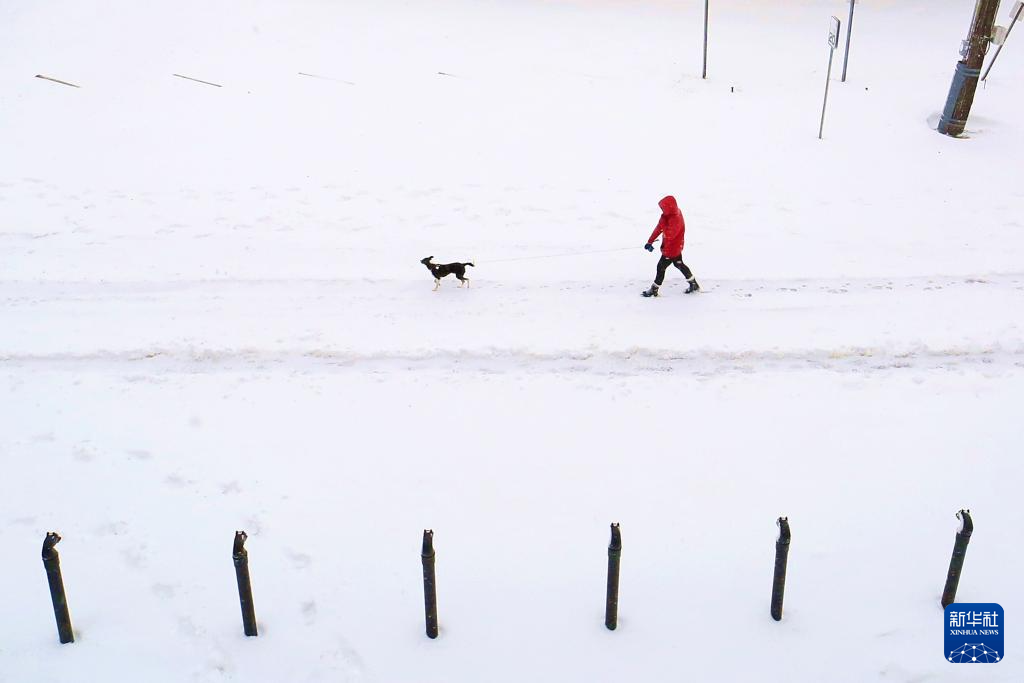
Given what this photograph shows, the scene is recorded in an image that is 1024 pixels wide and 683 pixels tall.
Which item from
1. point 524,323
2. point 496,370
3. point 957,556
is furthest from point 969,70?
point 957,556

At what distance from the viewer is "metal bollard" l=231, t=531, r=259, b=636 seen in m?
6.62

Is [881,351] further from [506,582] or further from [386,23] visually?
[386,23]

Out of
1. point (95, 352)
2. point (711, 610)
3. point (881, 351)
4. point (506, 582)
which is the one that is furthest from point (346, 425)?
point (881, 351)

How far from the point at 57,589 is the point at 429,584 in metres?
2.79

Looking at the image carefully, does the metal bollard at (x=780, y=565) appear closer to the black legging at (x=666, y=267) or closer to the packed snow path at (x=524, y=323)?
the packed snow path at (x=524, y=323)

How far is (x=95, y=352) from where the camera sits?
1085cm

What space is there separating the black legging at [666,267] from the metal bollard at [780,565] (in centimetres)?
518

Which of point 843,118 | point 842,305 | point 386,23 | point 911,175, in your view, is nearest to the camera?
point 842,305

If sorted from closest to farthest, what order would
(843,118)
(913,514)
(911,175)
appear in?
(913,514)
(911,175)
(843,118)

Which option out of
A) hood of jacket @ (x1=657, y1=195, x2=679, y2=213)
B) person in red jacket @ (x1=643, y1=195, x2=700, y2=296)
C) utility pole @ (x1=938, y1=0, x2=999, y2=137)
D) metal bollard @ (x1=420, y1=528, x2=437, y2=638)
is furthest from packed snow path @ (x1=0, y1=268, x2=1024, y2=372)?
utility pole @ (x1=938, y1=0, x2=999, y2=137)

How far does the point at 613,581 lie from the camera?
22.6 feet

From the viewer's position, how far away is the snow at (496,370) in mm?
7309

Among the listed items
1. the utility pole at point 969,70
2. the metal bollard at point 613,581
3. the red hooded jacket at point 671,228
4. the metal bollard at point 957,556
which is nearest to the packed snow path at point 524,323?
the red hooded jacket at point 671,228

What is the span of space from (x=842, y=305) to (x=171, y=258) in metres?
9.39
